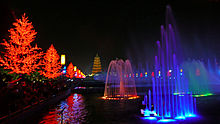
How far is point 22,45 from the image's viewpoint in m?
20.8

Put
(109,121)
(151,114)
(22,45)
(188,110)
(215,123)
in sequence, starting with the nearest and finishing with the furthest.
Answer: (215,123) → (109,121) → (151,114) → (188,110) → (22,45)

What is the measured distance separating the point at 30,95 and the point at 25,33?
9559 millimetres

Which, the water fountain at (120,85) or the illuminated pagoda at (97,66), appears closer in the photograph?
the water fountain at (120,85)

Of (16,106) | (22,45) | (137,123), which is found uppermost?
(22,45)

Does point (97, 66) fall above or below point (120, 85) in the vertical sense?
above

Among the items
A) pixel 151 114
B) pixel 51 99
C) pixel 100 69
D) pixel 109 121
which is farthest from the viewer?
pixel 100 69

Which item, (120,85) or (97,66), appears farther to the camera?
(97,66)

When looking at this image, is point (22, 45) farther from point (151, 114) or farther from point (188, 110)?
point (188, 110)

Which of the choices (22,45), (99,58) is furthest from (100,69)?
(22,45)

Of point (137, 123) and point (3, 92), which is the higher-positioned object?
point (3, 92)

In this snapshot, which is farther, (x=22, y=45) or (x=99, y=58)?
(x=99, y=58)

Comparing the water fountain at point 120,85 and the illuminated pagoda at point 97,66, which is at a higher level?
the illuminated pagoda at point 97,66

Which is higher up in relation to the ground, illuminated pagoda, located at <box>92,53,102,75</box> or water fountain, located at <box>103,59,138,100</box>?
illuminated pagoda, located at <box>92,53,102,75</box>

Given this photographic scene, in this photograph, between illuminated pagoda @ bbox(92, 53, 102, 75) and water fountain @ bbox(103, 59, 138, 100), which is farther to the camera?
illuminated pagoda @ bbox(92, 53, 102, 75)
